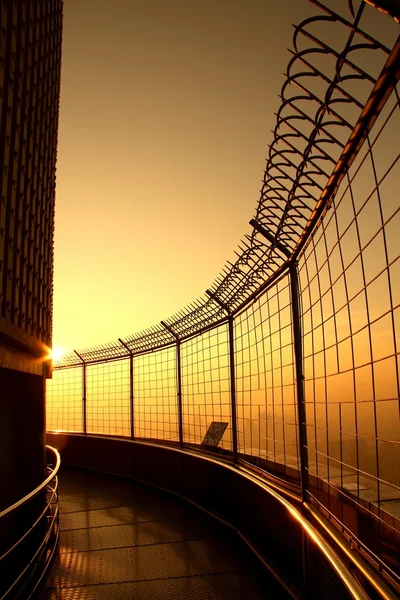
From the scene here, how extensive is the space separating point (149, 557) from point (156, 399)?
4556 millimetres

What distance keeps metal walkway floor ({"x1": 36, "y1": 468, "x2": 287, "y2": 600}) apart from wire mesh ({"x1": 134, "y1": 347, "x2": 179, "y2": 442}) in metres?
1.45

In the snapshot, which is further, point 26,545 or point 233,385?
point 233,385

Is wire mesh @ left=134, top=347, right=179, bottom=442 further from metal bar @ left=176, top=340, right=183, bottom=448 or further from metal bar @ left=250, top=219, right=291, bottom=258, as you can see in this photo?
metal bar @ left=250, top=219, right=291, bottom=258

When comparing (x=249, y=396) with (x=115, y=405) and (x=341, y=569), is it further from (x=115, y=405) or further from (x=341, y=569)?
(x=115, y=405)

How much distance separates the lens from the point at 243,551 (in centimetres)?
582

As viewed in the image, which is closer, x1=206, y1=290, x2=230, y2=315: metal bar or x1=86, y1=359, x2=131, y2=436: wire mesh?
x1=206, y1=290, x2=230, y2=315: metal bar

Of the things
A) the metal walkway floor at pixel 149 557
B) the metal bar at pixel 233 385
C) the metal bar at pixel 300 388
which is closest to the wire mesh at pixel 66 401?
the metal walkway floor at pixel 149 557

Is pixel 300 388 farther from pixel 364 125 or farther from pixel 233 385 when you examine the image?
pixel 233 385

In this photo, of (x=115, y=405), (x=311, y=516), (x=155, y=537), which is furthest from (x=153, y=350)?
(x=311, y=516)

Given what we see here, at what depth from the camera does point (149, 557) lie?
19.2ft

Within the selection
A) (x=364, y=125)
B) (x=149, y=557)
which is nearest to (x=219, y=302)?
(x=149, y=557)

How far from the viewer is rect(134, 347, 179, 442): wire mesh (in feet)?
31.9

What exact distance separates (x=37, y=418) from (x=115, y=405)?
5021 mm

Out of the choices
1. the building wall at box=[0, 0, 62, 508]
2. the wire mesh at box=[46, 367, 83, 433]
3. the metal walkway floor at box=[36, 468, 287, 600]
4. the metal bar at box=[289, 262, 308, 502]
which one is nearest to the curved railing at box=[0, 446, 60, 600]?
the metal walkway floor at box=[36, 468, 287, 600]
